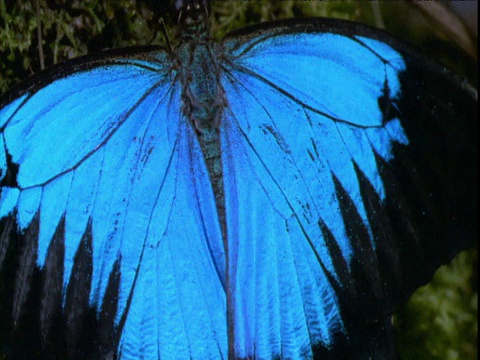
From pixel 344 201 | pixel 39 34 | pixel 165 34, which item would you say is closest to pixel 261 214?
pixel 344 201

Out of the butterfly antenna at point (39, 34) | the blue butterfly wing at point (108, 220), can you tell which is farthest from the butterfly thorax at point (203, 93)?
the butterfly antenna at point (39, 34)

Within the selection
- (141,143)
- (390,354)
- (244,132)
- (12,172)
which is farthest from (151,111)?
(390,354)

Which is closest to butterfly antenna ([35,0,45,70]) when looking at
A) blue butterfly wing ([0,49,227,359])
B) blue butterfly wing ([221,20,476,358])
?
blue butterfly wing ([0,49,227,359])

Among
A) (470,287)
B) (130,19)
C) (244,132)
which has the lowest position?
(470,287)

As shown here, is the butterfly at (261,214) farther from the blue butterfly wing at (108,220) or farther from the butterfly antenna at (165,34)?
the butterfly antenna at (165,34)

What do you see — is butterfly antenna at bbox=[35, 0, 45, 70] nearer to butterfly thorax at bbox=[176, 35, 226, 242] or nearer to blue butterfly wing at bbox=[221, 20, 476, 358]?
butterfly thorax at bbox=[176, 35, 226, 242]

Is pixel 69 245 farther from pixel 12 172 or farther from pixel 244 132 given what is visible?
pixel 244 132
